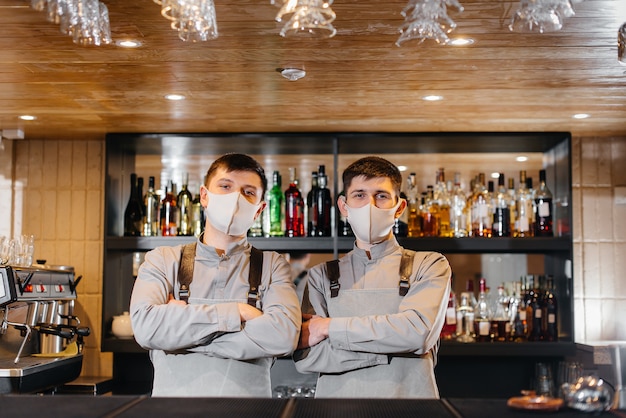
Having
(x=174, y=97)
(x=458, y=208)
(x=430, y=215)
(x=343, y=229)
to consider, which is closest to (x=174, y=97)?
(x=174, y=97)

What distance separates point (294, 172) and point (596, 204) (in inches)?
72.6

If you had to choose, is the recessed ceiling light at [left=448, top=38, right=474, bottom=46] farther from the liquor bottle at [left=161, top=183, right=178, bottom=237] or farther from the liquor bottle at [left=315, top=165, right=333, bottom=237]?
the liquor bottle at [left=161, top=183, right=178, bottom=237]

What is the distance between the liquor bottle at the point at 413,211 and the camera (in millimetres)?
4340

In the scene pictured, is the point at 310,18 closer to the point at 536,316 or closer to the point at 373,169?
the point at 373,169

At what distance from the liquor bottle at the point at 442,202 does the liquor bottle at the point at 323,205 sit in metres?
0.62

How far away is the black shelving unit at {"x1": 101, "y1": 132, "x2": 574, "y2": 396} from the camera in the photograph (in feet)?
13.7

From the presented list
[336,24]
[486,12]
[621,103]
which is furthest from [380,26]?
[621,103]

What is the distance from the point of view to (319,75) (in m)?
3.09

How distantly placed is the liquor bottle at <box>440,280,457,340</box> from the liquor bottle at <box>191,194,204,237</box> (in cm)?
146

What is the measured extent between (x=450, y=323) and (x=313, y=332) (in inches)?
76.7

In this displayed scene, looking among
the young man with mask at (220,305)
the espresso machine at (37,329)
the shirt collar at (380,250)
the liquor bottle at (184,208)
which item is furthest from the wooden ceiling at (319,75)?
the espresso machine at (37,329)

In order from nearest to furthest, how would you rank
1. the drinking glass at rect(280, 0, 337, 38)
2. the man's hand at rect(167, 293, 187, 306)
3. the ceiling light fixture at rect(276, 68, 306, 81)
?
the drinking glass at rect(280, 0, 337, 38)
the man's hand at rect(167, 293, 187, 306)
the ceiling light fixture at rect(276, 68, 306, 81)

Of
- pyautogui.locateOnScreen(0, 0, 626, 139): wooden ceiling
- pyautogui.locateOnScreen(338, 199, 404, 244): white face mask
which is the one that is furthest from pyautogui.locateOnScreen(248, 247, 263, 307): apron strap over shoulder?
pyautogui.locateOnScreen(0, 0, 626, 139): wooden ceiling

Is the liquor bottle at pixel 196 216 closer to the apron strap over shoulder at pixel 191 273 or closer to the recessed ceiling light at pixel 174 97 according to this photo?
the recessed ceiling light at pixel 174 97
